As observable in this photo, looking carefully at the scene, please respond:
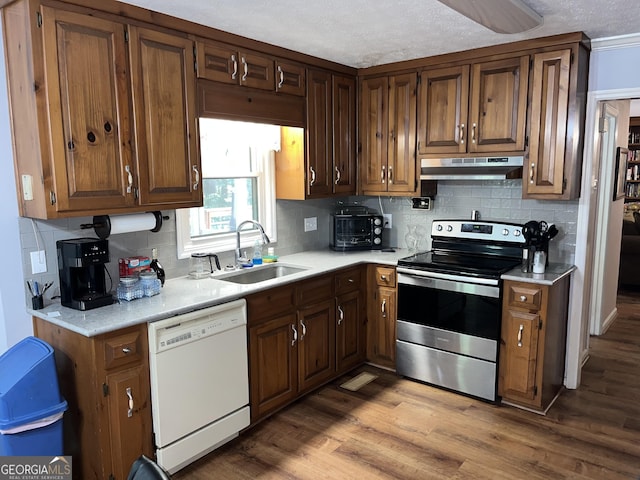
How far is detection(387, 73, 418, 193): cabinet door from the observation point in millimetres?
3752

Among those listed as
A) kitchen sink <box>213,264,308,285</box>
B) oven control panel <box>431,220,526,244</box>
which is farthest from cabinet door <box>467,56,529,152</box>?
kitchen sink <box>213,264,308,285</box>

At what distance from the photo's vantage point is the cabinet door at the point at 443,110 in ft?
11.5

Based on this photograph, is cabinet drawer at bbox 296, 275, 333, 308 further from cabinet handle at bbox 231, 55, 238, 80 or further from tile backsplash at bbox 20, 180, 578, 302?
cabinet handle at bbox 231, 55, 238, 80

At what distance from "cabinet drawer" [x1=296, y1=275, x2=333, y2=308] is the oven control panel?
104 centimetres

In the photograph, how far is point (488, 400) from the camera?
330 centimetres

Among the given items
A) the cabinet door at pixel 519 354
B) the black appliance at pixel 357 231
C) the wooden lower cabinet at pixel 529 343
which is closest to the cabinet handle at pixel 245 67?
the black appliance at pixel 357 231

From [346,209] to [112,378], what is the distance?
99.2 inches

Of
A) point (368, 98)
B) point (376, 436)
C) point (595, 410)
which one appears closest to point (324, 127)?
point (368, 98)

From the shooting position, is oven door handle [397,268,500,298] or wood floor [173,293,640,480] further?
oven door handle [397,268,500,298]

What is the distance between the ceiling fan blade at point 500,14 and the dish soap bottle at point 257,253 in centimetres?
202

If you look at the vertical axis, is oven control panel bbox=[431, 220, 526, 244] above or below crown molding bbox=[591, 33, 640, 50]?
below

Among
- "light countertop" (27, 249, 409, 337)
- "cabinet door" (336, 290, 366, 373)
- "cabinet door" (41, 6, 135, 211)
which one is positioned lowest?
"cabinet door" (336, 290, 366, 373)

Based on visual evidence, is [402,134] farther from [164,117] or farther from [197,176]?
[164,117]

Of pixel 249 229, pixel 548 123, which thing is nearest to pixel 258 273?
pixel 249 229
